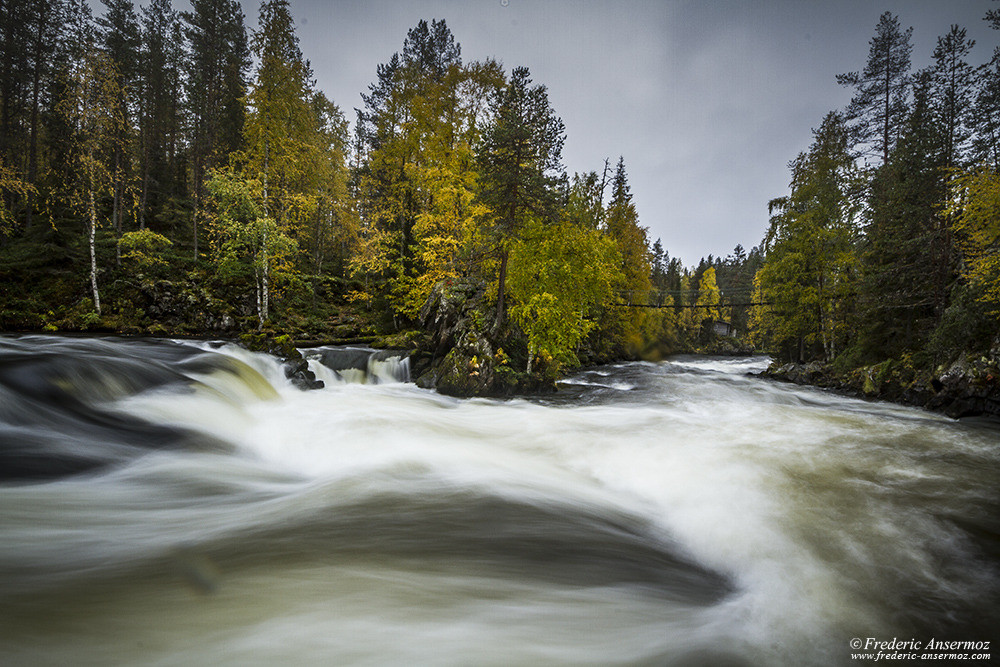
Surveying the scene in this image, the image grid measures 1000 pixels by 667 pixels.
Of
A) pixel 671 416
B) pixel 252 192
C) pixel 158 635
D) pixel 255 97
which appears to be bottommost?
pixel 671 416

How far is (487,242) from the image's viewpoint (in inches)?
553

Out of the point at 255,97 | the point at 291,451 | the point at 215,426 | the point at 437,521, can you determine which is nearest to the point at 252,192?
the point at 255,97

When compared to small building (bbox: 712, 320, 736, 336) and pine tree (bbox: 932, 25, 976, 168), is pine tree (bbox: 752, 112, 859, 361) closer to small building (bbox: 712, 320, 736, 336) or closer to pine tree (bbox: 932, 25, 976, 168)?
pine tree (bbox: 932, 25, 976, 168)

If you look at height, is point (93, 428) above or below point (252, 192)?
below

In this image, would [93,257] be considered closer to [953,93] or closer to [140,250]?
[140,250]

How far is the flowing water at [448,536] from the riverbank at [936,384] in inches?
137

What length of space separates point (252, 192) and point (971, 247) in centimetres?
2535

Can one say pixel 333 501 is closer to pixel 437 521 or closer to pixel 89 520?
pixel 437 521

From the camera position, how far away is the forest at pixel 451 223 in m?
12.9

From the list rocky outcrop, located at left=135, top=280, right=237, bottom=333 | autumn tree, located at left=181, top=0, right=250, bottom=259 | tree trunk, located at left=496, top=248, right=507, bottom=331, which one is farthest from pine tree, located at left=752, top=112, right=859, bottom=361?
autumn tree, located at left=181, top=0, right=250, bottom=259

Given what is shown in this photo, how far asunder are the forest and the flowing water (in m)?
6.58

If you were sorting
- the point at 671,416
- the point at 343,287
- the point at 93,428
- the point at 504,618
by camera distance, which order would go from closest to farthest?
the point at 504,618, the point at 93,428, the point at 671,416, the point at 343,287

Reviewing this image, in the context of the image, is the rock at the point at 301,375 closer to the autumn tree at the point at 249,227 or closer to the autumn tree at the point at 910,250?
the autumn tree at the point at 249,227

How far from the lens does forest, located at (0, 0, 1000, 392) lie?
12.9m
